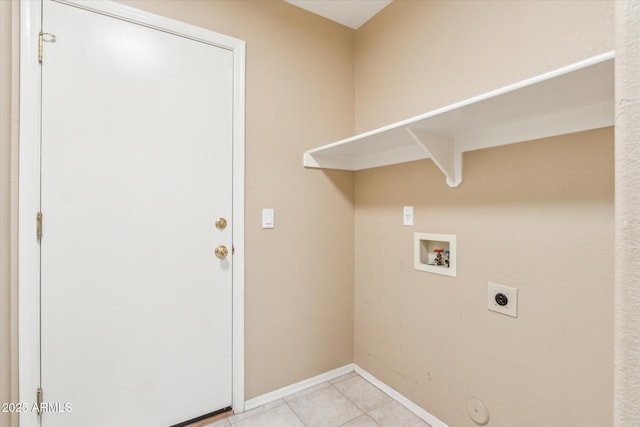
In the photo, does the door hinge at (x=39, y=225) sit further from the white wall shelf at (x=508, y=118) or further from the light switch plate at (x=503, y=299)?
the light switch plate at (x=503, y=299)

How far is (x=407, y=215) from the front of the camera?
5.69 feet

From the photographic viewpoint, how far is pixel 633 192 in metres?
0.36

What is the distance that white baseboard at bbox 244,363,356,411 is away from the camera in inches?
68.3

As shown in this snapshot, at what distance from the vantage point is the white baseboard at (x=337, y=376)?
1.61m

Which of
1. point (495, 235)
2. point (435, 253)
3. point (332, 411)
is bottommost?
point (332, 411)

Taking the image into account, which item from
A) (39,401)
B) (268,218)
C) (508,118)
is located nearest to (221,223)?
(268,218)

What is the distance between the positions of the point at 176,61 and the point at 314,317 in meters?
1.69

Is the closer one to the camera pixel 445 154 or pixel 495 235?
pixel 495 235

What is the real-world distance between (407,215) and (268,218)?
83 cm

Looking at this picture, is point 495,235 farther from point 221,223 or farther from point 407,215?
point 221,223

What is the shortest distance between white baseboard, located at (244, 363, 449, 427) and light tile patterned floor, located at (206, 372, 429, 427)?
2 centimetres

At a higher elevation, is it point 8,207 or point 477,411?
point 8,207

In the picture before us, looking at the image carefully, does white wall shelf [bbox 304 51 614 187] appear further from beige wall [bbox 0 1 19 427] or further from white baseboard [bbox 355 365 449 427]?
beige wall [bbox 0 1 19 427]

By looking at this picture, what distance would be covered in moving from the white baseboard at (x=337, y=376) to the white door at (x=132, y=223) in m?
0.20
